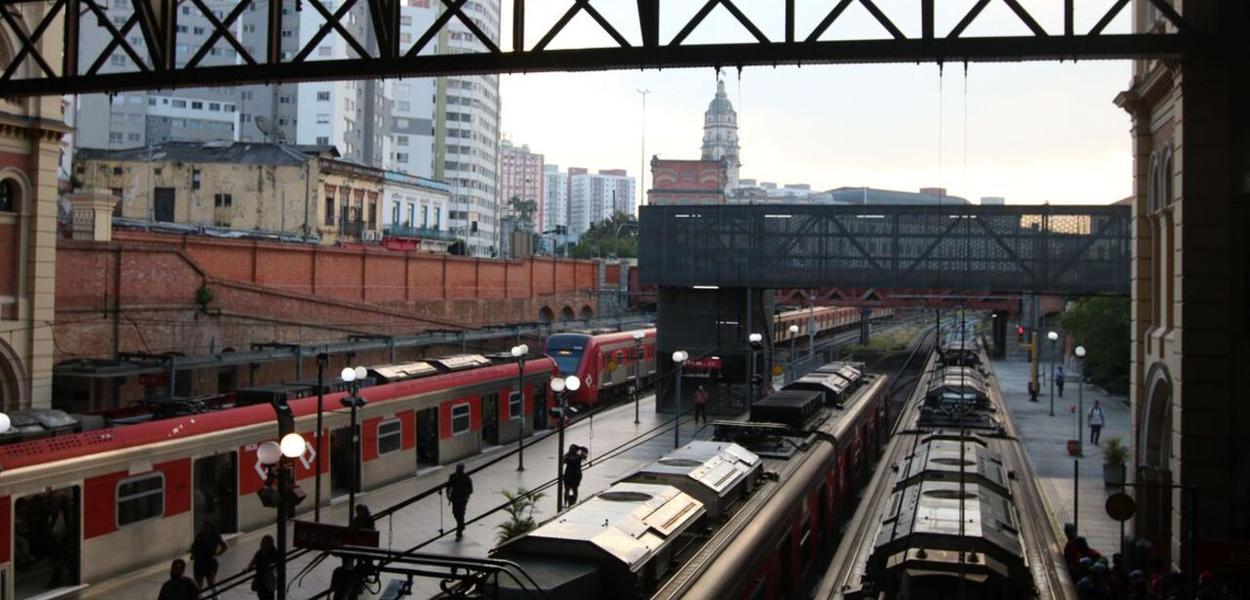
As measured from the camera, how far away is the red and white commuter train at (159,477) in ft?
50.9

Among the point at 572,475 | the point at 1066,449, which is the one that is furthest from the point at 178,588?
the point at 1066,449

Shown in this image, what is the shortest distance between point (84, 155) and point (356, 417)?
3548 centimetres

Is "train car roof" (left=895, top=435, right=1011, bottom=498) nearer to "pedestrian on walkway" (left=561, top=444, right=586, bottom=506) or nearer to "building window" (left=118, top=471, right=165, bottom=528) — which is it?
"pedestrian on walkway" (left=561, top=444, right=586, bottom=506)

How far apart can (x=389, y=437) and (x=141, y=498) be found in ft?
25.8

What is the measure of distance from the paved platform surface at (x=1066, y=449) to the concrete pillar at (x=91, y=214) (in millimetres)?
25440

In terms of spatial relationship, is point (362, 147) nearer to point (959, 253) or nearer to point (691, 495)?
point (959, 253)

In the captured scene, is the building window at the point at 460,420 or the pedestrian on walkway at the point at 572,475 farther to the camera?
the building window at the point at 460,420

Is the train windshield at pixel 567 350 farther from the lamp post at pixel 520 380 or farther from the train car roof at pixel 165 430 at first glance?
the train car roof at pixel 165 430

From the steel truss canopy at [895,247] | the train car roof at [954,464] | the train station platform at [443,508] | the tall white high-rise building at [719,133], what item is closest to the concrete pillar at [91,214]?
the train station platform at [443,508]

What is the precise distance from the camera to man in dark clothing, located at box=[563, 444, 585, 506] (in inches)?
883

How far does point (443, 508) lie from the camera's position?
24219 mm

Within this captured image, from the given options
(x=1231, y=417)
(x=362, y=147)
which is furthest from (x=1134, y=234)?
(x=362, y=147)

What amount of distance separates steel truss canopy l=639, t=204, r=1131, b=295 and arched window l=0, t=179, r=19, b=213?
19.2 metres

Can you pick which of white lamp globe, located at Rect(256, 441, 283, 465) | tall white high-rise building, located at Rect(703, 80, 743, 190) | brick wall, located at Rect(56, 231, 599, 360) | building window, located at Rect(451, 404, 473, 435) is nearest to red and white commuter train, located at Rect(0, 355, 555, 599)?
building window, located at Rect(451, 404, 473, 435)
